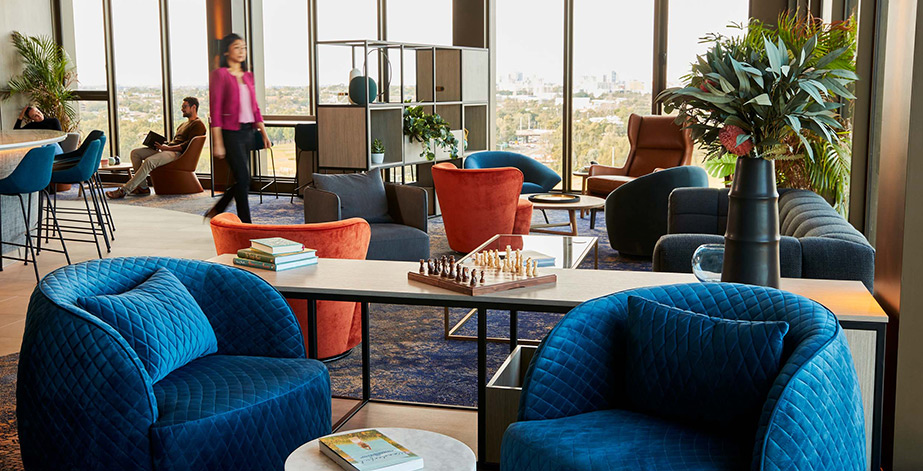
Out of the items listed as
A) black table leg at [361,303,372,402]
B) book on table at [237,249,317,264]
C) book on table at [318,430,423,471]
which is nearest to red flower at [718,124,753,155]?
book on table at [318,430,423,471]

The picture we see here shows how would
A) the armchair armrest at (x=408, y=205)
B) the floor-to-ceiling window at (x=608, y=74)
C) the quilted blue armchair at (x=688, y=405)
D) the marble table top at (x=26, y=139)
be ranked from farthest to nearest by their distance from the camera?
1. the floor-to-ceiling window at (x=608, y=74)
2. the marble table top at (x=26, y=139)
3. the armchair armrest at (x=408, y=205)
4. the quilted blue armchair at (x=688, y=405)

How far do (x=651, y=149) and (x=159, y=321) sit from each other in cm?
744

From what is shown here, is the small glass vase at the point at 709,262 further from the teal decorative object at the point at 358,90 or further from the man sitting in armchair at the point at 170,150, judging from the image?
the man sitting in armchair at the point at 170,150

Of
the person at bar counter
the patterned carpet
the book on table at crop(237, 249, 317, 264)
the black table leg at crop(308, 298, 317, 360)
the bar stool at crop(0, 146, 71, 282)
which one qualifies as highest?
the person at bar counter

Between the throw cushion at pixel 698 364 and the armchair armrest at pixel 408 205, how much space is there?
381 centimetres

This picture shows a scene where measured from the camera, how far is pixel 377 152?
8406 millimetres

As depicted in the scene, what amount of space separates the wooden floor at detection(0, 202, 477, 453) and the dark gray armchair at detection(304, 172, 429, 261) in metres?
1.66

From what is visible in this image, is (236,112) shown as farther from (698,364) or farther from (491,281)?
(698,364)

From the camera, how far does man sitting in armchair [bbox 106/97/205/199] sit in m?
11.2

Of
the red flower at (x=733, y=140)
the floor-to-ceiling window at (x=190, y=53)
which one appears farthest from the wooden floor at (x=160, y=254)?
the floor-to-ceiling window at (x=190, y=53)

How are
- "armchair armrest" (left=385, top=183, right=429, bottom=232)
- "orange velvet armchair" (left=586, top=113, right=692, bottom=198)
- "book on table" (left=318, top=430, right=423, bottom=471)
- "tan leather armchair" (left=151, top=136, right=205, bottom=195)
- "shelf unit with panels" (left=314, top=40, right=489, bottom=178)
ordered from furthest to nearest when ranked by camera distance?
1. "tan leather armchair" (left=151, top=136, right=205, bottom=195)
2. "orange velvet armchair" (left=586, top=113, right=692, bottom=198)
3. "shelf unit with panels" (left=314, top=40, right=489, bottom=178)
4. "armchair armrest" (left=385, top=183, right=429, bottom=232)
5. "book on table" (left=318, top=430, right=423, bottom=471)

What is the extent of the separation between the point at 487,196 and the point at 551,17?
4847 millimetres

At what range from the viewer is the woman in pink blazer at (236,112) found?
20.0 feet

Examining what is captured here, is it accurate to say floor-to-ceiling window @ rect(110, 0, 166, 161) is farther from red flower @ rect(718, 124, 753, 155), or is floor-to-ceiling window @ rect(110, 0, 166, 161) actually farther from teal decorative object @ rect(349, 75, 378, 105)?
red flower @ rect(718, 124, 753, 155)
